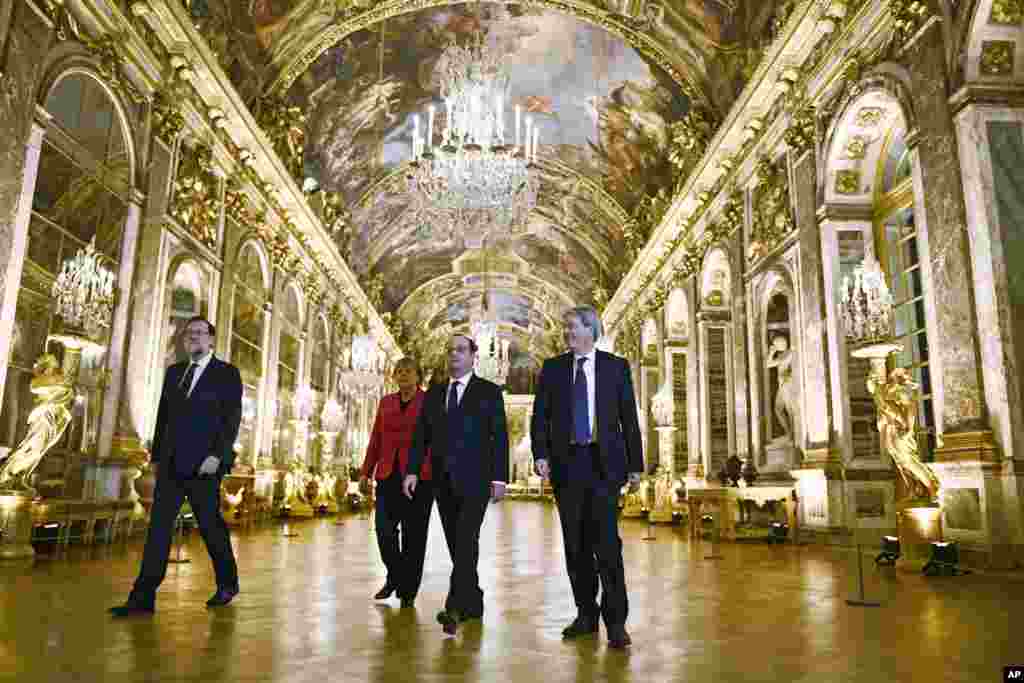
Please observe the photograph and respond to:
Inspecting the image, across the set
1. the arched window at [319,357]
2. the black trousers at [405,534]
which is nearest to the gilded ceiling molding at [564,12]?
the arched window at [319,357]

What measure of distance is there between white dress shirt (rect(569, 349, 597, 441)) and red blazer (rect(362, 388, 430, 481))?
111cm

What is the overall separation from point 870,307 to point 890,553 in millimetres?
2284

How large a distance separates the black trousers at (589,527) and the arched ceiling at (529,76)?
28.6ft

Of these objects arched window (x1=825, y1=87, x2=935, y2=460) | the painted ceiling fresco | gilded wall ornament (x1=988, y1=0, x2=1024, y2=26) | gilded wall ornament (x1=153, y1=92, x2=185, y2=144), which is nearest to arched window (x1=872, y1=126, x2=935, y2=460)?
arched window (x1=825, y1=87, x2=935, y2=460)

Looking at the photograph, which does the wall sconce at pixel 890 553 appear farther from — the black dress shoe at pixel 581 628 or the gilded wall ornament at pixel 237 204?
the gilded wall ornament at pixel 237 204

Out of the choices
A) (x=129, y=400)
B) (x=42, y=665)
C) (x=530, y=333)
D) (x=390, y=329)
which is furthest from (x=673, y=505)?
(x=530, y=333)

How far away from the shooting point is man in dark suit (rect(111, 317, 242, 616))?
3.52 metres

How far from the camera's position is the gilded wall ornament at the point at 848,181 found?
9117mm

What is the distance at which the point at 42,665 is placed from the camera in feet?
7.99

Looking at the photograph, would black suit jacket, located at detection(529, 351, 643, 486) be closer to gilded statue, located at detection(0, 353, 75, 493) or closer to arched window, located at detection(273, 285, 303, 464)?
gilded statue, located at detection(0, 353, 75, 493)

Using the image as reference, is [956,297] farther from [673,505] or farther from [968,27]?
[673,505]

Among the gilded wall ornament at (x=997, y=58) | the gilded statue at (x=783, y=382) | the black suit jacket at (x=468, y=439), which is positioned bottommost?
the black suit jacket at (x=468, y=439)

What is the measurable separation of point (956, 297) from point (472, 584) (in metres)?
5.09

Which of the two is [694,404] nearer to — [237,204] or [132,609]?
[237,204]
